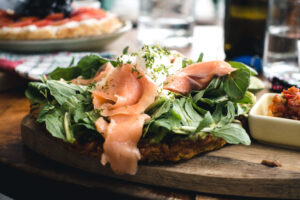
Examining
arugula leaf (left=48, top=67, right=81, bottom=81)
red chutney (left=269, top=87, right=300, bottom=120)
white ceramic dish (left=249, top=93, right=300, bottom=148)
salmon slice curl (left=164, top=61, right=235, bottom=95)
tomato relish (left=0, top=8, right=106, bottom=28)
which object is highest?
tomato relish (left=0, top=8, right=106, bottom=28)

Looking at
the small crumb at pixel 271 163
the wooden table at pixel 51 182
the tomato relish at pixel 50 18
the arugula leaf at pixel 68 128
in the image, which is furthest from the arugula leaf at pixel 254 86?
the tomato relish at pixel 50 18

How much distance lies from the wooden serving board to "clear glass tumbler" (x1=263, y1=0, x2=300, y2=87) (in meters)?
1.52

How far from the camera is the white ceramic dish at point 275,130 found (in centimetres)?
175

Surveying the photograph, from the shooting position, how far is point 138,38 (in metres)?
4.26

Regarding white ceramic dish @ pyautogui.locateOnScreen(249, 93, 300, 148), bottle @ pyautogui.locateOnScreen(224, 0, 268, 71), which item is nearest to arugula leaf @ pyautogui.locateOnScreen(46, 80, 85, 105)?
white ceramic dish @ pyautogui.locateOnScreen(249, 93, 300, 148)

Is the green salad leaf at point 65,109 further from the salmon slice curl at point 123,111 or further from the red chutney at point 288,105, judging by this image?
the red chutney at point 288,105

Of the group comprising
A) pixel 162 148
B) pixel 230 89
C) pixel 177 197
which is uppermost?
pixel 230 89

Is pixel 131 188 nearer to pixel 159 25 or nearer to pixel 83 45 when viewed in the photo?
pixel 83 45

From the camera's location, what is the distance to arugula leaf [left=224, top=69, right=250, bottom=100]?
186 centimetres

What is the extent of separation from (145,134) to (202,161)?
0.27m

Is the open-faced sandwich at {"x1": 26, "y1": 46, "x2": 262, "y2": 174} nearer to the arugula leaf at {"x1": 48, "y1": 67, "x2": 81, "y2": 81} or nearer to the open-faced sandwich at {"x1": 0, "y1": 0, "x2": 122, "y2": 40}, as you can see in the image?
the arugula leaf at {"x1": 48, "y1": 67, "x2": 81, "y2": 81}

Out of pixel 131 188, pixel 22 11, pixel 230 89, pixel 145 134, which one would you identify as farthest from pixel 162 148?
pixel 22 11

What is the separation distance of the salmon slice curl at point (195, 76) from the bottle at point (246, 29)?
122cm

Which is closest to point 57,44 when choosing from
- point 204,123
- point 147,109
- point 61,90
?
point 61,90
